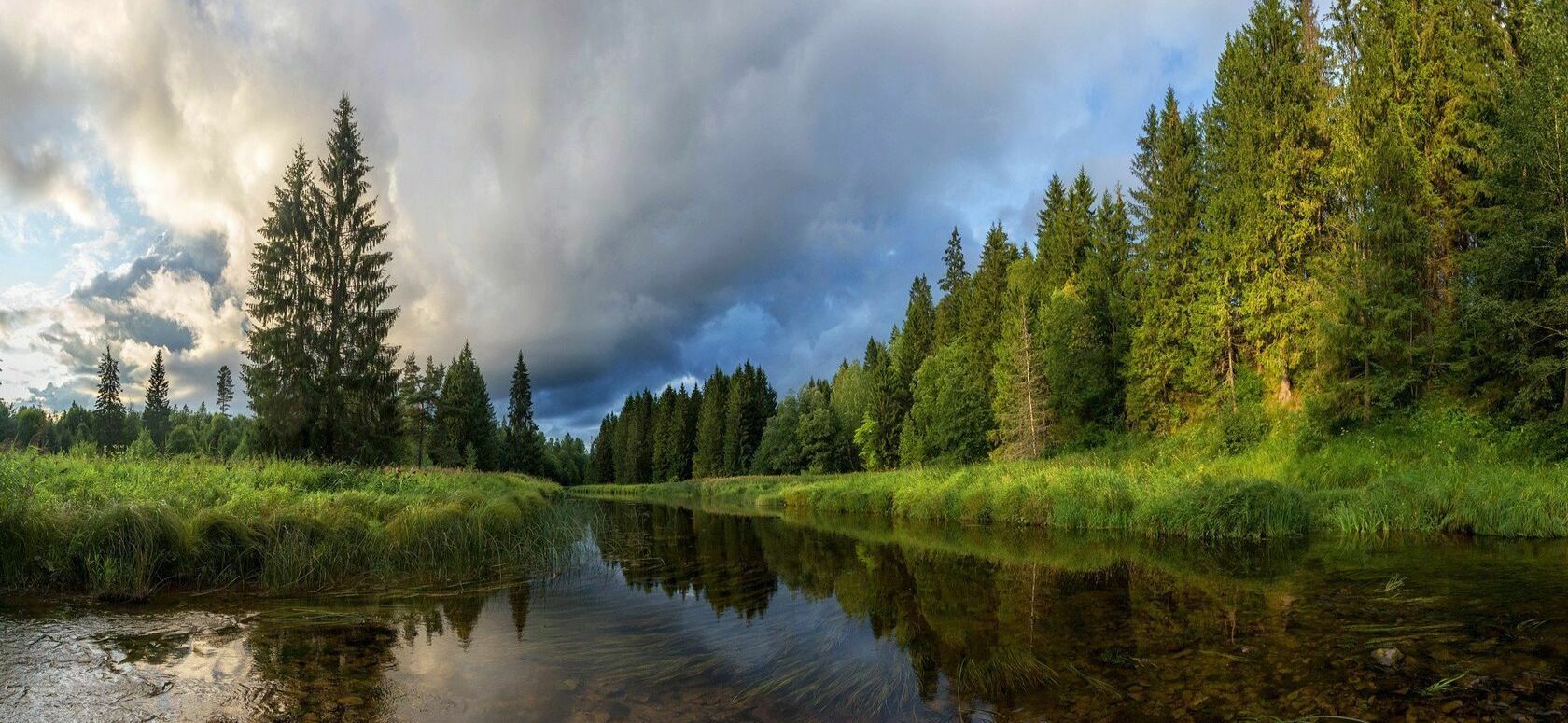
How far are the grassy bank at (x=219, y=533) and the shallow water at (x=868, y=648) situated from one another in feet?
3.27

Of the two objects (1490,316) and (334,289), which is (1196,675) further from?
(334,289)

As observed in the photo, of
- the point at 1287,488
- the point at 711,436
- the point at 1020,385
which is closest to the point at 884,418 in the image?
the point at 1020,385

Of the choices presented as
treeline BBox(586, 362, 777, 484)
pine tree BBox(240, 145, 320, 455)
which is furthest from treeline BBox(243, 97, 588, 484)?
treeline BBox(586, 362, 777, 484)

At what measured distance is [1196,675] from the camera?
5648mm

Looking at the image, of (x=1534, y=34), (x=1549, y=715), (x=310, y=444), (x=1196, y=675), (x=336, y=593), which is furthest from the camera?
(x=310, y=444)

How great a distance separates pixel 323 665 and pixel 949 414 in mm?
41704

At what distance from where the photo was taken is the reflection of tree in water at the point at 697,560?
35.8ft

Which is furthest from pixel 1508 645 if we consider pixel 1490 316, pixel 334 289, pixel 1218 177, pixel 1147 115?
pixel 1147 115

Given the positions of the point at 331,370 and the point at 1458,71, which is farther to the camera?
the point at 331,370

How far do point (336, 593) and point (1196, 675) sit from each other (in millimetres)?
10775

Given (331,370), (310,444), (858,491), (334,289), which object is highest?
(334,289)

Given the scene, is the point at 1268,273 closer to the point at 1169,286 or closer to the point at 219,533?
the point at 1169,286

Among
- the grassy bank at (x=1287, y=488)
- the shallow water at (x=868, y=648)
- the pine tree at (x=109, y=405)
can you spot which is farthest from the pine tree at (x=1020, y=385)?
the pine tree at (x=109, y=405)

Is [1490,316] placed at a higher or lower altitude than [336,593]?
higher
